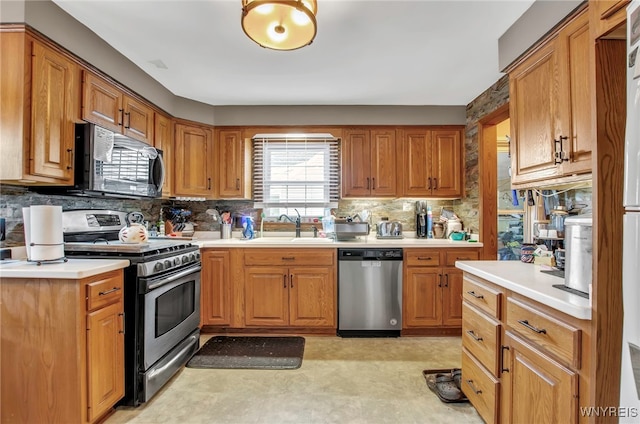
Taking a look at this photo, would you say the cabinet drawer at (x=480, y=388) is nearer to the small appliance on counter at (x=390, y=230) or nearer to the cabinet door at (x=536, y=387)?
the cabinet door at (x=536, y=387)

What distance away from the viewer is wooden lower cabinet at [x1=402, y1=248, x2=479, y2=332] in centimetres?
296

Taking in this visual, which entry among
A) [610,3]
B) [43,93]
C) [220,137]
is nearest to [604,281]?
[610,3]

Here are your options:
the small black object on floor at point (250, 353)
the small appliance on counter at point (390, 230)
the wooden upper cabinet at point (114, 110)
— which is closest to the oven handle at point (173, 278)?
the small black object on floor at point (250, 353)

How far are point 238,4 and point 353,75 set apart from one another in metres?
1.16

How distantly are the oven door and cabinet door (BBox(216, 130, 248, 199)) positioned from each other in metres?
1.05

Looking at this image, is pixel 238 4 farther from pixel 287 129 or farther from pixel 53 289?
pixel 53 289

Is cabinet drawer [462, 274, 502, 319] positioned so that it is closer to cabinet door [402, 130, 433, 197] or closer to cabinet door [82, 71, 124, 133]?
cabinet door [402, 130, 433, 197]

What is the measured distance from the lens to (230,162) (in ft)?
11.0

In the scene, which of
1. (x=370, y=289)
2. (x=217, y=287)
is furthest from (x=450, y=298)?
(x=217, y=287)

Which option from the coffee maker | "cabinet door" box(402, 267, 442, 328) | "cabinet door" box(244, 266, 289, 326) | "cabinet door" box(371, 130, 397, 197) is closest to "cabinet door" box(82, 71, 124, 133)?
"cabinet door" box(244, 266, 289, 326)

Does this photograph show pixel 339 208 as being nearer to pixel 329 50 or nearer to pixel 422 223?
pixel 422 223

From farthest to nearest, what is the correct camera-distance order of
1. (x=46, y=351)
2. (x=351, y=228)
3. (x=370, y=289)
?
1. (x=351, y=228)
2. (x=370, y=289)
3. (x=46, y=351)

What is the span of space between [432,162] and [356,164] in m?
0.85

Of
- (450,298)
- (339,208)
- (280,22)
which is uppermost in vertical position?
(280,22)
